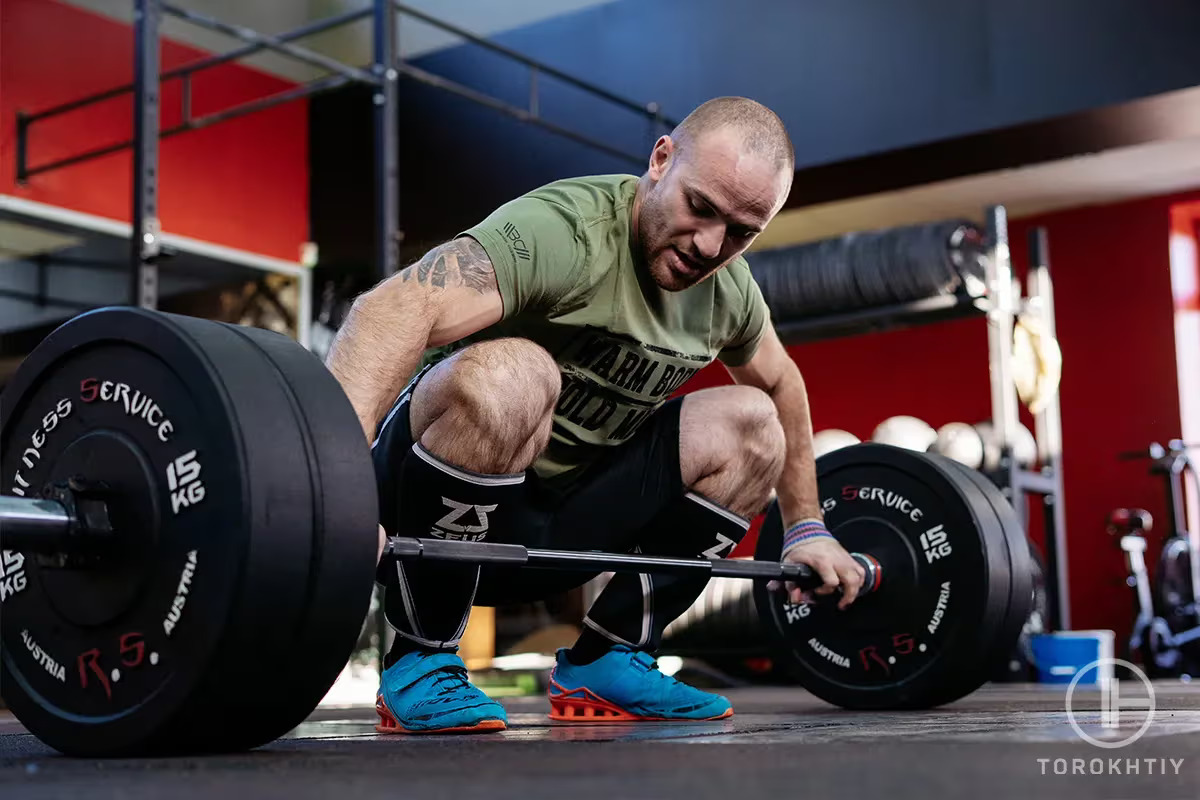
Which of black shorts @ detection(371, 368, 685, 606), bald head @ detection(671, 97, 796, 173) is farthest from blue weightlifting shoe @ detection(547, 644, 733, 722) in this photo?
bald head @ detection(671, 97, 796, 173)

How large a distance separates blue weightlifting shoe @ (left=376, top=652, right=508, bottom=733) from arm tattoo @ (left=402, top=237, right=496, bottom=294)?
47 centimetres

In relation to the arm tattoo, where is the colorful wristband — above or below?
below

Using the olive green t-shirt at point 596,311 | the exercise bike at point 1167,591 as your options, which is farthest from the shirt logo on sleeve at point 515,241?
the exercise bike at point 1167,591

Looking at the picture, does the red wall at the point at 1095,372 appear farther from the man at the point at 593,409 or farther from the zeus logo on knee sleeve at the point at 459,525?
the zeus logo on knee sleeve at the point at 459,525

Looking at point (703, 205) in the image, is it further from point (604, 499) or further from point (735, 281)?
point (604, 499)

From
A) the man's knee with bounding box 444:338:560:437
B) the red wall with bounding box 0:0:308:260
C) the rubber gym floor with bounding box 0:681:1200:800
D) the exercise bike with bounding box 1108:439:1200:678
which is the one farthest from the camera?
the red wall with bounding box 0:0:308:260

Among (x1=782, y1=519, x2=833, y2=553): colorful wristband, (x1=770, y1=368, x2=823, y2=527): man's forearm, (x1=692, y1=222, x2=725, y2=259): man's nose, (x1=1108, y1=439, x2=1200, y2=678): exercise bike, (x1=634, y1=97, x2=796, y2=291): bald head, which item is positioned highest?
(x1=634, y1=97, x2=796, y2=291): bald head

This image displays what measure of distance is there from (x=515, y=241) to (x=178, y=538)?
0.57 metres

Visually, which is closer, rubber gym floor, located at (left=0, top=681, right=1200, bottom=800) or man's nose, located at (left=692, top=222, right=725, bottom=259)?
rubber gym floor, located at (left=0, top=681, right=1200, bottom=800)

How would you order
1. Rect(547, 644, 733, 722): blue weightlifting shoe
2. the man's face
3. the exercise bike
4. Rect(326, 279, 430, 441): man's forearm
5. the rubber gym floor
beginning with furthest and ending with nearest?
the exercise bike → Rect(547, 644, 733, 722): blue weightlifting shoe → the man's face → Rect(326, 279, 430, 441): man's forearm → the rubber gym floor

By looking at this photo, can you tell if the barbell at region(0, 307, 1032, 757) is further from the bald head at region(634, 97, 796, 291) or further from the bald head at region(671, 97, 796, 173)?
the bald head at region(671, 97, 796, 173)

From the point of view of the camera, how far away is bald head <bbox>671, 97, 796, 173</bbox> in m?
1.64

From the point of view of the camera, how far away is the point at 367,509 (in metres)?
1.10

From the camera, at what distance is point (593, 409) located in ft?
5.90
